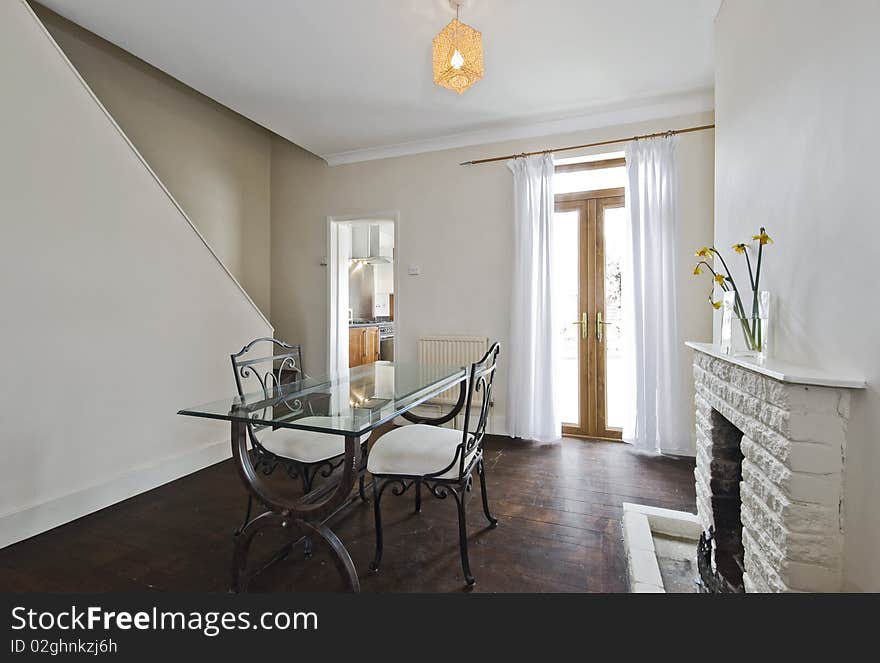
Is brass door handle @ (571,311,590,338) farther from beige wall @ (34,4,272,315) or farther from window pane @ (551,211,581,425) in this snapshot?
beige wall @ (34,4,272,315)

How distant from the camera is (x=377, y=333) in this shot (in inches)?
250

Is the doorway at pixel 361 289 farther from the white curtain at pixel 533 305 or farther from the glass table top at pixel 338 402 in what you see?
the glass table top at pixel 338 402

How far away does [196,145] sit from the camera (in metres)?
3.82

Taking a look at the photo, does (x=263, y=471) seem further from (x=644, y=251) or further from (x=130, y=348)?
(x=644, y=251)

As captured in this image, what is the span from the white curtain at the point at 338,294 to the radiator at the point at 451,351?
111 cm

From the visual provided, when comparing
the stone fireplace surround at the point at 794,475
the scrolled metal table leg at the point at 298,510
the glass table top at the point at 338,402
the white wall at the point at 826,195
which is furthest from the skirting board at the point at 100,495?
the white wall at the point at 826,195

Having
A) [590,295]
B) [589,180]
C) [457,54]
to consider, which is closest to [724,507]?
[590,295]

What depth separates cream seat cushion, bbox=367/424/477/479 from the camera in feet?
5.74

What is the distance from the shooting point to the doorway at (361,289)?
446 centimetres

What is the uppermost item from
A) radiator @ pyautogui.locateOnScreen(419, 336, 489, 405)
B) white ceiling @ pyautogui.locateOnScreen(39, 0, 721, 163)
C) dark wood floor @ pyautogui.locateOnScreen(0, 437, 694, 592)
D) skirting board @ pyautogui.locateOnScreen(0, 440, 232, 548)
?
white ceiling @ pyautogui.locateOnScreen(39, 0, 721, 163)

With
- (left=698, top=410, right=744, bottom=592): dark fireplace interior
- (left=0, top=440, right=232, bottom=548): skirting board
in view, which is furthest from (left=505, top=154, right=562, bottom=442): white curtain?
(left=0, top=440, right=232, bottom=548): skirting board

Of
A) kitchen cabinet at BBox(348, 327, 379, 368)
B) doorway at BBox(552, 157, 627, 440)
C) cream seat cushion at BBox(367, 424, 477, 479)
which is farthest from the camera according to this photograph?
kitchen cabinet at BBox(348, 327, 379, 368)

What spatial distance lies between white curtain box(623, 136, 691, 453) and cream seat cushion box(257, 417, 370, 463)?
2430mm

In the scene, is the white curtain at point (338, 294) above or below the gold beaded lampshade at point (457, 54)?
below
